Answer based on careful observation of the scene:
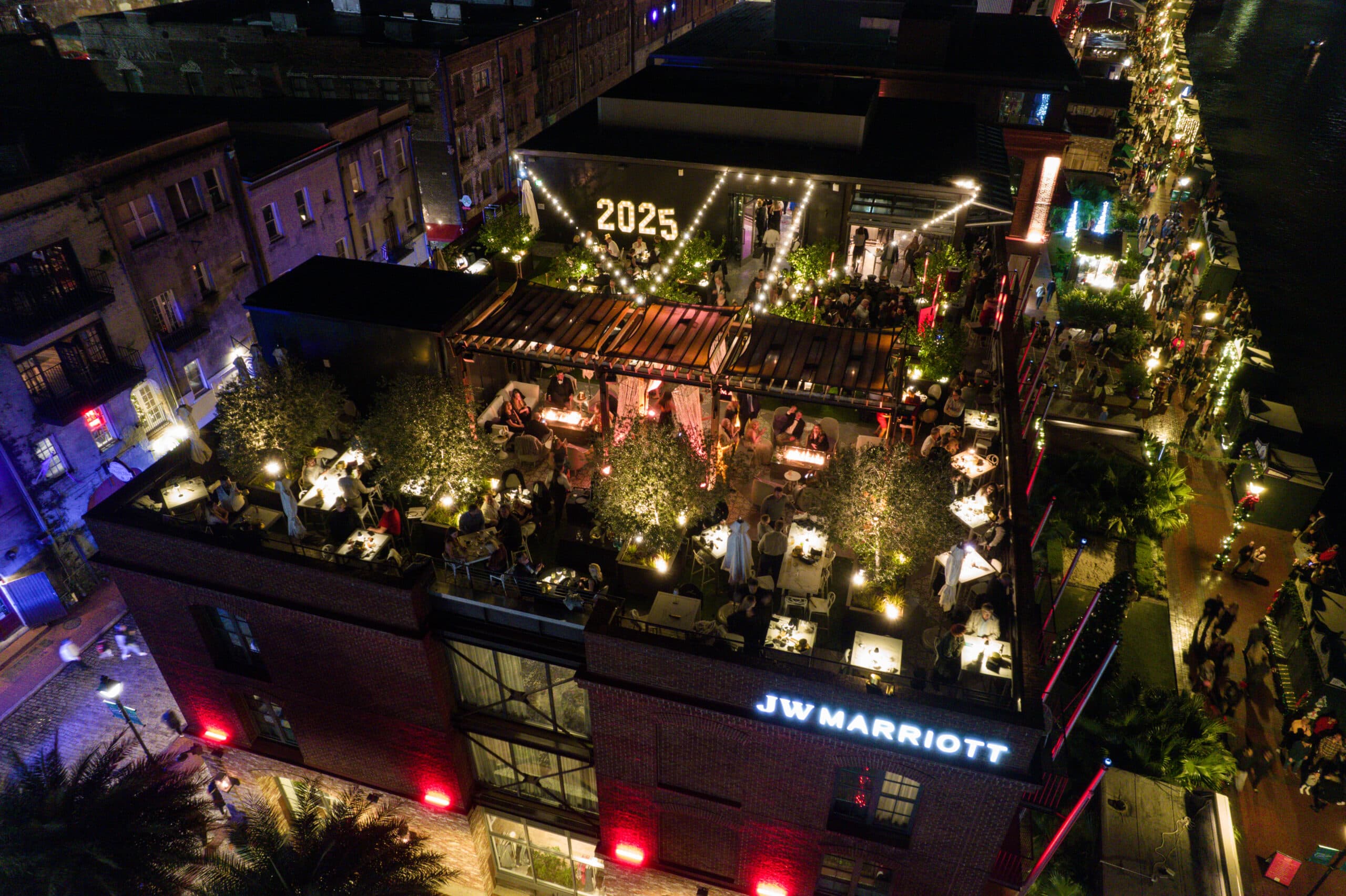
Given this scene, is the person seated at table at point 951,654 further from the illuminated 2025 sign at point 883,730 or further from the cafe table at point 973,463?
the cafe table at point 973,463

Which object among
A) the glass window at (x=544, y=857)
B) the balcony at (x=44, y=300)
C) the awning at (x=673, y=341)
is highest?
the awning at (x=673, y=341)

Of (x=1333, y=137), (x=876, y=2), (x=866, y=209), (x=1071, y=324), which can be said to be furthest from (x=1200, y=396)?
(x=1333, y=137)

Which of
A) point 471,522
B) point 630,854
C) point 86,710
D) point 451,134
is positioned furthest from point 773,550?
point 451,134

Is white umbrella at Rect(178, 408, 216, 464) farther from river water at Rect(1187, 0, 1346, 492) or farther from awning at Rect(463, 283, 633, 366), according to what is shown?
river water at Rect(1187, 0, 1346, 492)

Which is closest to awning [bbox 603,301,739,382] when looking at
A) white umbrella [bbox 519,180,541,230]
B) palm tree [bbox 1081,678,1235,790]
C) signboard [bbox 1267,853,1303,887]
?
white umbrella [bbox 519,180,541,230]

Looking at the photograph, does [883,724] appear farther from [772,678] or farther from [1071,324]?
[1071,324]

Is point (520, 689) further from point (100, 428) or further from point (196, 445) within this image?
point (100, 428)

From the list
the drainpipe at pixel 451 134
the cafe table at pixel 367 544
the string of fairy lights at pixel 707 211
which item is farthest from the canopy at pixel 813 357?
the drainpipe at pixel 451 134
